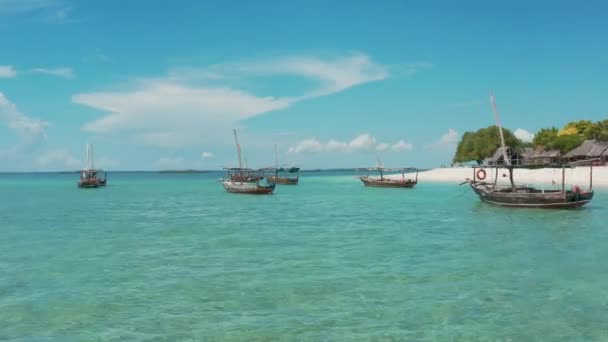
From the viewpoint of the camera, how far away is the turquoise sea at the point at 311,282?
1030cm

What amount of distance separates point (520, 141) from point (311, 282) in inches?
3814

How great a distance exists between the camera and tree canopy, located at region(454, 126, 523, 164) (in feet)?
312

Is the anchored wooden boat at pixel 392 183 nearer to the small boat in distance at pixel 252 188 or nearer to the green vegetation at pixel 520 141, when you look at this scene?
the small boat in distance at pixel 252 188

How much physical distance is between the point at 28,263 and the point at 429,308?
13208 millimetres

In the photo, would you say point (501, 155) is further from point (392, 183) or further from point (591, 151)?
point (392, 183)

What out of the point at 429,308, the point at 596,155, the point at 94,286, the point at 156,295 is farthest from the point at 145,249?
the point at 596,155

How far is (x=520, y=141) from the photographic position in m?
102

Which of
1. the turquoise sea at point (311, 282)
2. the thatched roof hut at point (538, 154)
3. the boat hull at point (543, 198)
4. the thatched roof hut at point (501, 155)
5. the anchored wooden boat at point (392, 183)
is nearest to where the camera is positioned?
the turquoise sea at point (311, 282)

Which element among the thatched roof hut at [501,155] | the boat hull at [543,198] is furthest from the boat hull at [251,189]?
the thatched roof hut at [501,155]

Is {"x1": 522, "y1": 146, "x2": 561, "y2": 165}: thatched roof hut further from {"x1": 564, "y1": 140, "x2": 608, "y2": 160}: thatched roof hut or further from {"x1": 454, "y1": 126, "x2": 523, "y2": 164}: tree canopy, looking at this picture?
{"x1": 564, "y1": 140, "x2": 608, "y2": 160}: thatched roof hut

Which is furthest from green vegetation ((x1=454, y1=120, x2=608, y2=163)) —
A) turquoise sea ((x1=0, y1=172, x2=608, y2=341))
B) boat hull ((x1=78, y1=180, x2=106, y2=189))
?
turquoise sea ((x1=0, y1=172, x2=608, y2=341))

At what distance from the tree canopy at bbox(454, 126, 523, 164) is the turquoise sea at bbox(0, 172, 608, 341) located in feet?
231

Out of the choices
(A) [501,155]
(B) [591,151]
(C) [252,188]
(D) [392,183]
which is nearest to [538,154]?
(A) [501,155]

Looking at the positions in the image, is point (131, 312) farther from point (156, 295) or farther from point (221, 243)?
point (221, 243)
